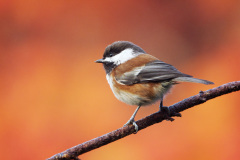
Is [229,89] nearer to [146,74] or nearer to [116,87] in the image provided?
[146,74]

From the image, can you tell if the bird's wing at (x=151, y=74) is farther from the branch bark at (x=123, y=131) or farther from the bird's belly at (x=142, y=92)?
the branch bark at (x=123, y=131)

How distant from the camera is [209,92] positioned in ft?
3.69

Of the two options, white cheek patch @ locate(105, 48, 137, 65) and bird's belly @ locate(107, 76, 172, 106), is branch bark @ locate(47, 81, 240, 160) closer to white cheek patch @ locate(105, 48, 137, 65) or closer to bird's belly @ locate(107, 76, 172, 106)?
bird's belly @ locate(107, 76, 172, 106)

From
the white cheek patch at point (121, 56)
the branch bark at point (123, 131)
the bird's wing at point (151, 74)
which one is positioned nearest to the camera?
the branch bark at point (123, 131)

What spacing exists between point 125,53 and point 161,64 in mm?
454

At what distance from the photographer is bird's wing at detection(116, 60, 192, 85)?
6.16 feet

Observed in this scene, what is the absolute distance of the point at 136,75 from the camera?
2131 mm

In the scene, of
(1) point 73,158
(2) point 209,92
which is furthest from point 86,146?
(2) point 209,92

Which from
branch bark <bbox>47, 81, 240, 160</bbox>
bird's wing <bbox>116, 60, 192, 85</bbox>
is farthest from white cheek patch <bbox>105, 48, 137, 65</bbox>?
branch bark <bbox>47, 81, 240, 160</bbox>

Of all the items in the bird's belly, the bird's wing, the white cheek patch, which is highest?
the white cheek patch

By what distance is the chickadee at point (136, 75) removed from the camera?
6.33 ft

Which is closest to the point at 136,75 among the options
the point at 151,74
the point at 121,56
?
the point at 151,74

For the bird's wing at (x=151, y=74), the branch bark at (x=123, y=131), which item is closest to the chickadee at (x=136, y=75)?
the bird's wing at (x=151, y=74)

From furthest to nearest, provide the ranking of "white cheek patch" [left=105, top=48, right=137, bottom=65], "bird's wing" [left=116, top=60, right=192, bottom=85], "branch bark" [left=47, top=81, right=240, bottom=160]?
"white cheek patch" [left=105, top=48, right=137, bottom=65] → "bird's wing" [left=116, top=60, right=192, bottom=85] → "branch bark" [left=47, top=81, right=240, bottom=160]
